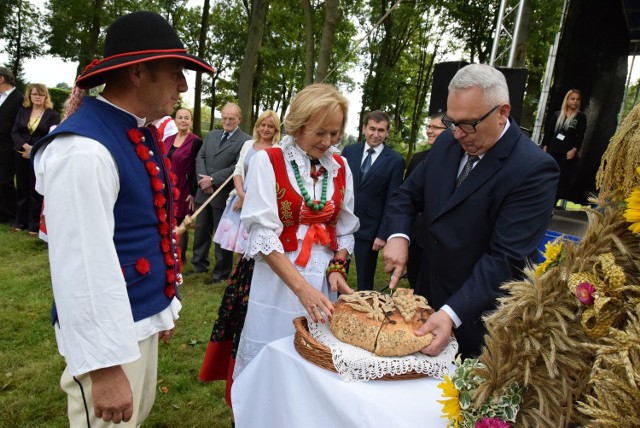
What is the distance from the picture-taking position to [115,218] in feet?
4.92

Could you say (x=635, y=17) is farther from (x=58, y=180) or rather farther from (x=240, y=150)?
(x=58, y=180)

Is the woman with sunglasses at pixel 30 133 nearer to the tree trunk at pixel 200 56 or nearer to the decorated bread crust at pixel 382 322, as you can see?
the decorated bread crust at pixel 382 322

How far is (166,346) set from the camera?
4.12 meters

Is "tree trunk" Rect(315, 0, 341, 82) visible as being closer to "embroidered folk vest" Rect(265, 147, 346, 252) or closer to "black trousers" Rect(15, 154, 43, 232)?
"black trousers" Rect(15, 154, 43, 232)

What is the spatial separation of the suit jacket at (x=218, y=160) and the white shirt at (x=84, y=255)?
14.4 feet

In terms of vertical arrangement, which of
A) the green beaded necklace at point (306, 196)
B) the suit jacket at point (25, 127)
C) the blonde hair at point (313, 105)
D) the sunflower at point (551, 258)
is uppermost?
the blonde hair at point (313, 105)

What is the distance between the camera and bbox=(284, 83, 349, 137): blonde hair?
216 cm

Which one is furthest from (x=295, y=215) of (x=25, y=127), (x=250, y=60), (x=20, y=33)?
(x=20, y=33)

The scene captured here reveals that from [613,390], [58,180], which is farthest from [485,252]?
[58,180]

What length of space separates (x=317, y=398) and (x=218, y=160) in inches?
183

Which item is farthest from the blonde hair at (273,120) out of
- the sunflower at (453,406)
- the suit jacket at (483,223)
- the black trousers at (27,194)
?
the sunflower at (453,406)

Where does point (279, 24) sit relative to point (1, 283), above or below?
above

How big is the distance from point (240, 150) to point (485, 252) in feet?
14.2

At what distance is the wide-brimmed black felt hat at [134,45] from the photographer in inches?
58.5
